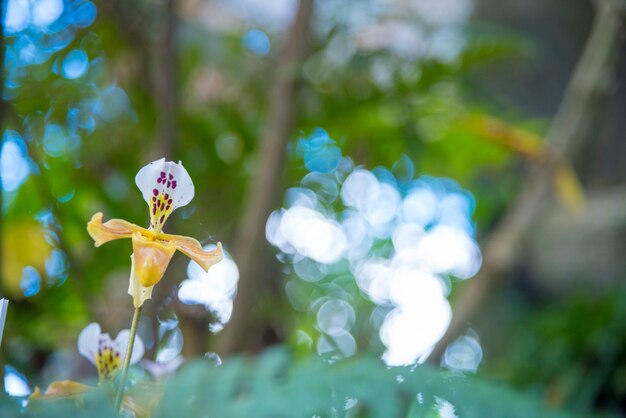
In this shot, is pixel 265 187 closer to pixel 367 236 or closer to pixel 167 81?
pixel 167 81

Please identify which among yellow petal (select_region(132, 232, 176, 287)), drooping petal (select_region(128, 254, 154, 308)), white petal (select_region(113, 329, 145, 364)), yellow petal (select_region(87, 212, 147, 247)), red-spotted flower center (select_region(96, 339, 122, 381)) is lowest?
red-spotted flower center (select_region(96, 339, 122, 381))

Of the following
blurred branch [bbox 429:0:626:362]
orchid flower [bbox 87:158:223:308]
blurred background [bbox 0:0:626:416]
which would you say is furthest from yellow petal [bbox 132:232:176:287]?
blurred branch [bbox 429:0:626:362]

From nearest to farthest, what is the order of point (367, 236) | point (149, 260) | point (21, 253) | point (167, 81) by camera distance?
point (149, 260)
point (167, 81)
point (21, 253)
point (367, 236)

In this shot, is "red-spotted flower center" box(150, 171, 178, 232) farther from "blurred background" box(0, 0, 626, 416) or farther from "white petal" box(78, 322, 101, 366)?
"blurred background" box(0, 0, 626, 416)

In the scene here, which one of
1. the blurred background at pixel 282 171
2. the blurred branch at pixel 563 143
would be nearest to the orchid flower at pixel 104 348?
the blurred background at pixel 282 171

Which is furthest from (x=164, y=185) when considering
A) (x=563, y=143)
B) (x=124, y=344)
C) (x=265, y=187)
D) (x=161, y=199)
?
(x=563, y=143)

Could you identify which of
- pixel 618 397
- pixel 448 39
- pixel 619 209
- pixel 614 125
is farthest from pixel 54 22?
pixel 614 125
